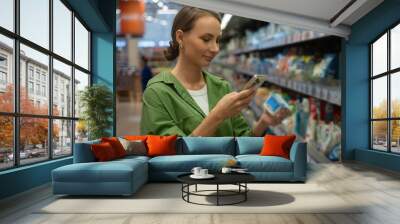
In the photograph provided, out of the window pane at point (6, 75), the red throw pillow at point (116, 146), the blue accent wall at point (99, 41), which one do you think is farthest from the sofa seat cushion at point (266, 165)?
the window pane at point (6, 75)

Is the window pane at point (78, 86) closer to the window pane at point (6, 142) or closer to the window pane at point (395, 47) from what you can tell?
the window pane at point (6, 142)

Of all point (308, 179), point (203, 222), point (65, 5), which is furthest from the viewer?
point (65, 5)

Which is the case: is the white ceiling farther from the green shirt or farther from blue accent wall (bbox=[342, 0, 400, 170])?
the green shirt

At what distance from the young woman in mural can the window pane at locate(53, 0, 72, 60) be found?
1.31 m

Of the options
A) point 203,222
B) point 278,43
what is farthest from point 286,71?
point 203,222

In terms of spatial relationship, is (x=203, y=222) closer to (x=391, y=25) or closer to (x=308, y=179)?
(x=308, y=179)

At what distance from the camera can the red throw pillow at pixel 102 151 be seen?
4.64 meters

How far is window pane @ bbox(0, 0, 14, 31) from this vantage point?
4.10 m

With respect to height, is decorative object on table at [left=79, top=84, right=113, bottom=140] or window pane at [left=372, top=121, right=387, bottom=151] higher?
decorative object on table at [left=79, top=84, right=113, bottom=140]

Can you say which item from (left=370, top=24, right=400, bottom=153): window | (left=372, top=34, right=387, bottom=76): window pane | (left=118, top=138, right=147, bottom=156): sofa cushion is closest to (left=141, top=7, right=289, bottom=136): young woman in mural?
(left=118, top=138, right=147, bottom=156): sofa cushion

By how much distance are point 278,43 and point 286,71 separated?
1.76 feet

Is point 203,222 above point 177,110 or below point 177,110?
below

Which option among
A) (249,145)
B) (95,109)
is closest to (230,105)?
(249,145)

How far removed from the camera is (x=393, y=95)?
268 inches
